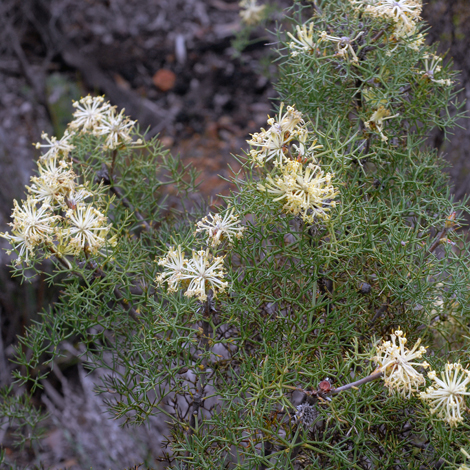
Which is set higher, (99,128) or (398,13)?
(398,13)

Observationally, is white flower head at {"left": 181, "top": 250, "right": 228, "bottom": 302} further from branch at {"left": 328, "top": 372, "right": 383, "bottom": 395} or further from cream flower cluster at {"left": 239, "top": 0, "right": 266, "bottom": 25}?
cream flower cluster at {"left": 239, "top": 0, "right": 266, "bottom": 25}

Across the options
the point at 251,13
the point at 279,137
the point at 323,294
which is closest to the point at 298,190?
the point at 279,137

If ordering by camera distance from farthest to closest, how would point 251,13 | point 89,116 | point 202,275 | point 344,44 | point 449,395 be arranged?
point 251,13, point 89,116, point 344,44, point 202,275, point 449,395

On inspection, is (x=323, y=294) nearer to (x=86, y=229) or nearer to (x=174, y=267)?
(x=174, y=267)

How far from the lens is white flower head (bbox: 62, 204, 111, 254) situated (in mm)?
701

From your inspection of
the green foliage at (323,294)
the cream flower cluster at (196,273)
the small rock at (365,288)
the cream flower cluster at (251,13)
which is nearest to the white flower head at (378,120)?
the green foliage at (323,294)

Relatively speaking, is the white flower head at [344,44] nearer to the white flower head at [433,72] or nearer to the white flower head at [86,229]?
the white flower head at [433,72]

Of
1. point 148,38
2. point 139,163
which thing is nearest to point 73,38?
point 148,38

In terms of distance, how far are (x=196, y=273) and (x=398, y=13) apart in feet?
1.74

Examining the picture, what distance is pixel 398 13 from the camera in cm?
73

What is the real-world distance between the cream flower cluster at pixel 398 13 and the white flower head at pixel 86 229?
558 mm

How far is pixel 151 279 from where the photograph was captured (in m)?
0.82

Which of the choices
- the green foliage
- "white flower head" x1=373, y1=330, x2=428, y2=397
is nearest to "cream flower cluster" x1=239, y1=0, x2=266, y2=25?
the green foliage

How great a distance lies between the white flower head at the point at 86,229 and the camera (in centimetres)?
70
